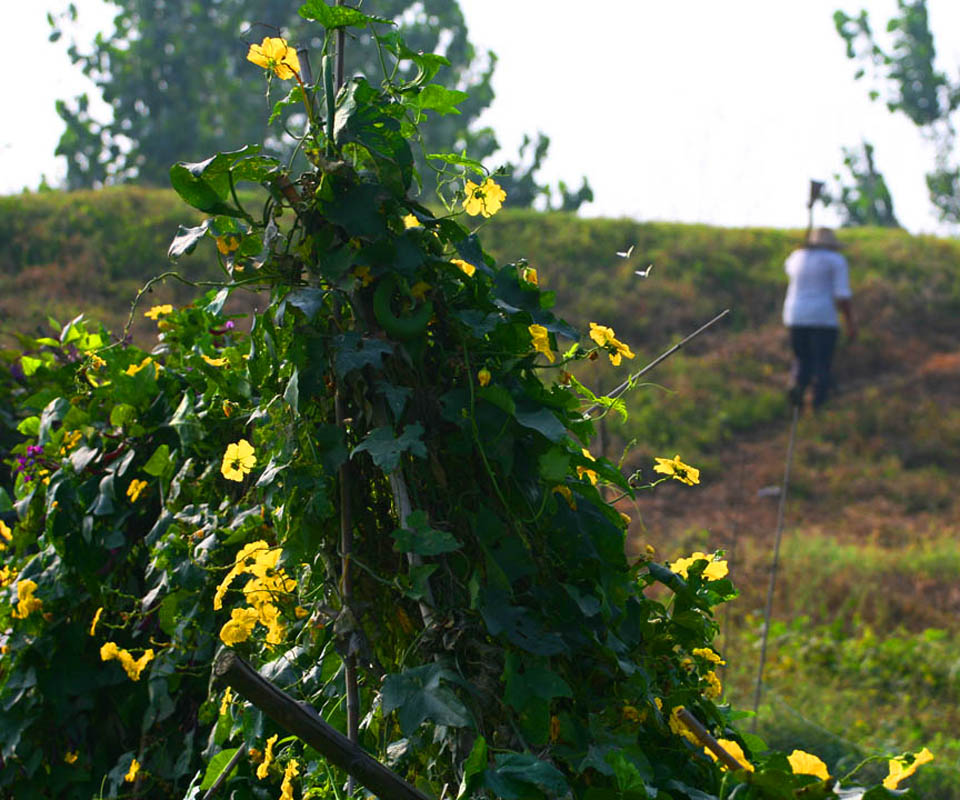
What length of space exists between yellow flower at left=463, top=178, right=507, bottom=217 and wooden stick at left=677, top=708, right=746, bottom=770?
2.35 feet

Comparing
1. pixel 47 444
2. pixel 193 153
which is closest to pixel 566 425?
pixel 47 444

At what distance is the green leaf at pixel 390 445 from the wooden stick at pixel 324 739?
0.89ft

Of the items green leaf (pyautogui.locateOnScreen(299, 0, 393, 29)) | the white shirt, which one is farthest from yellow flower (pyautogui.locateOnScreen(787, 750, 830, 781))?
the white shirt

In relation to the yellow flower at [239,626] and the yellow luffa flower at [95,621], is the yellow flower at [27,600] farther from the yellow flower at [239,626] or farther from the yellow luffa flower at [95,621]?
the yellow flower at [239,626]

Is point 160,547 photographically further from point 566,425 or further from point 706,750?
point 706,750

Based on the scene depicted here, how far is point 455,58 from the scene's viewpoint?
27.0 m

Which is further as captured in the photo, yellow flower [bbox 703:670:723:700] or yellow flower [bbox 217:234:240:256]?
yellow flower [bbox 703:670:723:700]

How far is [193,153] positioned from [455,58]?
6406 mm

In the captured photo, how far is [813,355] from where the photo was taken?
Answer: 1159 centimetres

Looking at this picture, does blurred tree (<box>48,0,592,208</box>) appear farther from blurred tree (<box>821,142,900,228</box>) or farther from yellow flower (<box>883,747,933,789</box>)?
yellow flower (<box>883,747,933,789</box>)

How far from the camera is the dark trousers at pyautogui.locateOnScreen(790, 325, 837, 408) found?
11.4 m

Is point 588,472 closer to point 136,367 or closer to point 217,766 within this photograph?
point 217,766

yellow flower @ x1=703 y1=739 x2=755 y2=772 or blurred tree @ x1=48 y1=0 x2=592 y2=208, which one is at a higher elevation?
blurred tree @ x1=48 y1=0 x2=592 y2=208

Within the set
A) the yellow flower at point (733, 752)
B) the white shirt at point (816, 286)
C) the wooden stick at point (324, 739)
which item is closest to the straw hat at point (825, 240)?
the white shirt at point (816, 286)
